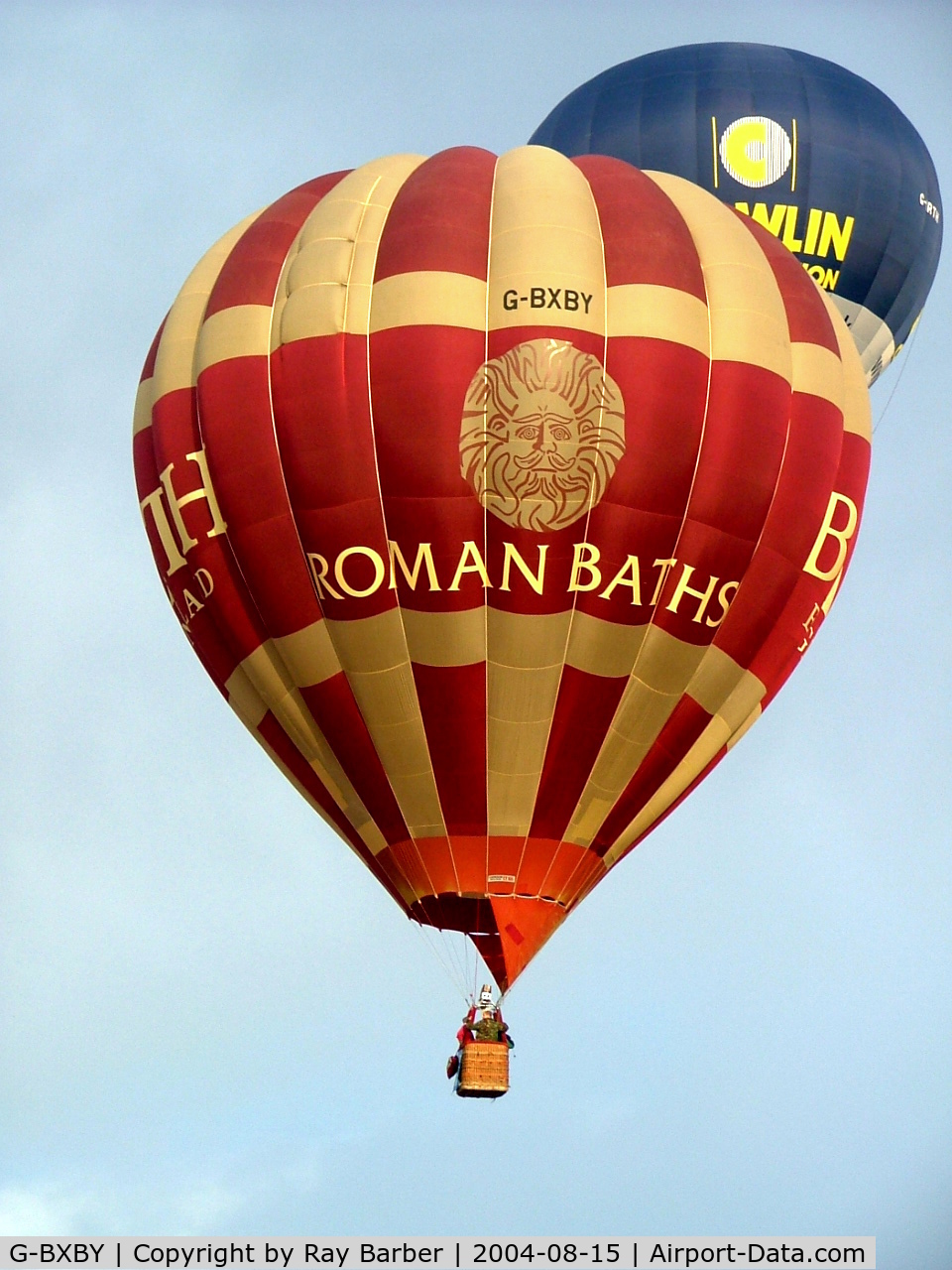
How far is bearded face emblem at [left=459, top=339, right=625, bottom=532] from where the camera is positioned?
1812 cm

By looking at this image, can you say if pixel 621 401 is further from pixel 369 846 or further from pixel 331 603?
pixel 369 846

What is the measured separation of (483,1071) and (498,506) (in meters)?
4.32

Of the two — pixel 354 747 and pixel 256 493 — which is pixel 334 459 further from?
pixel 354 747

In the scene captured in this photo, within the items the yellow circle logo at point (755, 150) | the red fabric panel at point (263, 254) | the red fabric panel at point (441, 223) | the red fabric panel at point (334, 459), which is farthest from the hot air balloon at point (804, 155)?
the red fabric panel at point (334, 459)

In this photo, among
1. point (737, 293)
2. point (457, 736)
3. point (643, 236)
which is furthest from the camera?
point (737, 293)

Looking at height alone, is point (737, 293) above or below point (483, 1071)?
above

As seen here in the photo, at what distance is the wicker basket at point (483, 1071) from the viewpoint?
1820cm

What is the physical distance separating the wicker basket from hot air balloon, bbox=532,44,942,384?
10047 millimetres

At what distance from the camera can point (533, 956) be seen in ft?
61.7

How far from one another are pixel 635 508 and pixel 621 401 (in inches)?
32.6

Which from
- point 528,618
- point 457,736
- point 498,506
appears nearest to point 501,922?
point 457,736

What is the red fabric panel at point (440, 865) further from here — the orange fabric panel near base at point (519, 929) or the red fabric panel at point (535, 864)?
the red fabric panel at point (535, 864)

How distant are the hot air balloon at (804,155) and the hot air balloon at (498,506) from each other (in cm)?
550

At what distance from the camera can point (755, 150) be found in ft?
82.0
